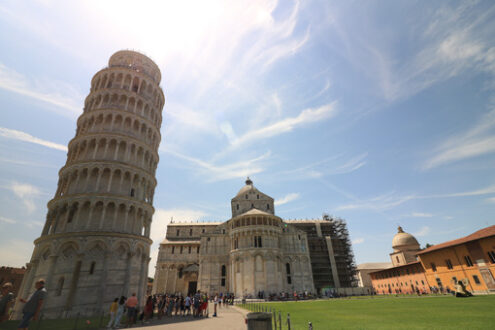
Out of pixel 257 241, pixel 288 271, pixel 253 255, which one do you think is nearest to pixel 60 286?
pixel 253 255

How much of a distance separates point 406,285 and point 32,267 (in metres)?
58.9

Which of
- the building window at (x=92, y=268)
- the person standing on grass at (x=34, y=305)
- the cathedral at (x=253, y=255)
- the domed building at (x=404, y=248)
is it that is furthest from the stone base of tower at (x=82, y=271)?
the domed building at (x=404, y=248)

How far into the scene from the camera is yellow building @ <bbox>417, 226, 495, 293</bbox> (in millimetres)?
30531

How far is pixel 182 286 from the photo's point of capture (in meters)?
51.6

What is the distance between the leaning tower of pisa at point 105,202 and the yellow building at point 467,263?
4238 cm

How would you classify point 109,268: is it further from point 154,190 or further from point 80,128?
point 80,128

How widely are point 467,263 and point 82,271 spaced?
48027mm

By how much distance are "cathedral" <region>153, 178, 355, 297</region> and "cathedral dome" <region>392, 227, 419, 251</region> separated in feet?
41.7

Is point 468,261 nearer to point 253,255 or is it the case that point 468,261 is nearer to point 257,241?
point 257,241

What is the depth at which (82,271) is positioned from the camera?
69.6ft

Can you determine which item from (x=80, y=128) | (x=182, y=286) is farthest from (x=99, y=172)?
(x=182, y=286)

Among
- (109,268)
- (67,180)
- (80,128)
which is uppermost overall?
(80,128)

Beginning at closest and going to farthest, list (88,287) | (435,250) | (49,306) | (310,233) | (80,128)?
1. (49,306)
2. (88,287)
3. (80,128)
4. (435,250)
5. (310,233)

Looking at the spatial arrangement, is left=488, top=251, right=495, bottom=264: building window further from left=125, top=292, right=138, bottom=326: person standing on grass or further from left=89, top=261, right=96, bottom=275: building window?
left=89, top=261, right=96, bottom=275: building window
